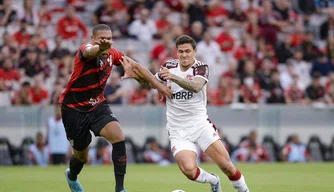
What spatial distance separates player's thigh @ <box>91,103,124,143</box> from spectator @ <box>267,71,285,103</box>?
11169mm

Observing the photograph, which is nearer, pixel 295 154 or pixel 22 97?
pixel 22 97

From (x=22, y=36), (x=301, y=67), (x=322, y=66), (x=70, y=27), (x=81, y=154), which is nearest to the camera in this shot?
(x=81, y=154)

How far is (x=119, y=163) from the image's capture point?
10.5 metres

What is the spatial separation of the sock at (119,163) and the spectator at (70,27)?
38.4ft

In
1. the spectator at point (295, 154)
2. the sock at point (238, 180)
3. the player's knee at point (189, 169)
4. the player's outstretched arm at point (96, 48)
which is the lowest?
the spectator at point (295, 154)

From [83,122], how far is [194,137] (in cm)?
170

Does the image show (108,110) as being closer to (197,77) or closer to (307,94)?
(197,77)

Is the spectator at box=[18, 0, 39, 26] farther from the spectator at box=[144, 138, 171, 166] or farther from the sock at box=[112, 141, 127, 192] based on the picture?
the sock at box=[112, 141, 127, 192]

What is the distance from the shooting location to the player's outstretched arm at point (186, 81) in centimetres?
1001

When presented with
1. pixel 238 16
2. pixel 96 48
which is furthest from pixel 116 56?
pixel 238 16

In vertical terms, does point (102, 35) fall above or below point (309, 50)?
above

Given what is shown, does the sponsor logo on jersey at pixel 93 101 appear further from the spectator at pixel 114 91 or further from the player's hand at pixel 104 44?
the spectator at pixel 114 91

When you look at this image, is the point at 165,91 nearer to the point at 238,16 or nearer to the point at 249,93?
the point at 249,93

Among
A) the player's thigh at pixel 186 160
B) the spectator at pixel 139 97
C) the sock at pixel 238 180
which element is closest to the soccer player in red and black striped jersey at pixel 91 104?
the player's thigh at pixel 186 160
